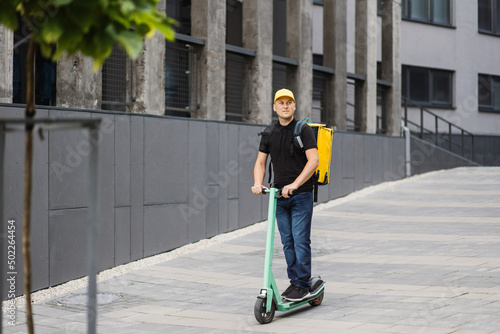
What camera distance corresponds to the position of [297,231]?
21.9 feet

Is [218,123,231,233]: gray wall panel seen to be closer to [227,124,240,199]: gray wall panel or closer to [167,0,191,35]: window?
[227,124,240,199]: gray wall panel

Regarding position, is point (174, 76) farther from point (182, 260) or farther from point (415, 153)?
point (415, 153)

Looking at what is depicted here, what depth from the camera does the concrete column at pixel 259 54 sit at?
47.4 feet

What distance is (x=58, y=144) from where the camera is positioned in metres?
8.71

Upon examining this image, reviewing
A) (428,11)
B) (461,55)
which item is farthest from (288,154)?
(461,55)

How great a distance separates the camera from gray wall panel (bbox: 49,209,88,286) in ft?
28.3

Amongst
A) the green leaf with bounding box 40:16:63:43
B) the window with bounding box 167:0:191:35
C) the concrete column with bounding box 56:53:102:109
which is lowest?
the green leaf with bounding box 40:16:63:43

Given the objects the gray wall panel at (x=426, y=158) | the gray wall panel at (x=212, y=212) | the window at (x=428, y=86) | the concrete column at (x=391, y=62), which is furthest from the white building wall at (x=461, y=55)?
the gray wall panel at (x=212, y=212)

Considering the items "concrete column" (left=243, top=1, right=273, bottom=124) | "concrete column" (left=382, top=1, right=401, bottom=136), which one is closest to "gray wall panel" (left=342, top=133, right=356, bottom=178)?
"concrete column" (left=243, top=1, right=273, bottom=124)

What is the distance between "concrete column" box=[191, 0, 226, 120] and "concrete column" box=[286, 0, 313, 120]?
315cm

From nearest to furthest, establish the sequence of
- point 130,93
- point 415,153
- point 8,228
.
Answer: point 8,228 → point 130,93 → point 415,153

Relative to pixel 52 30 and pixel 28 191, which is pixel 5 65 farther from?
pixel 52 30

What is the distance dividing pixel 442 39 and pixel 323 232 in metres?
17.6

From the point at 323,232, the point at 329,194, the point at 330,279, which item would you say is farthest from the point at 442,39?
the point at 330,279
